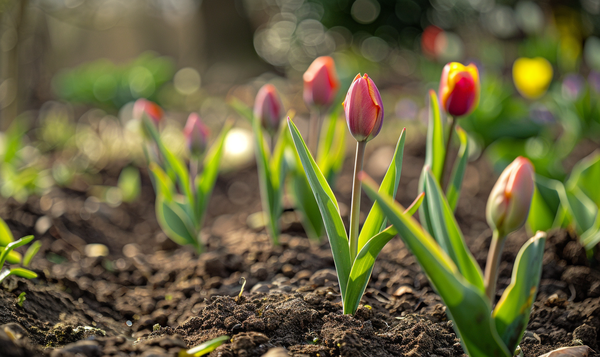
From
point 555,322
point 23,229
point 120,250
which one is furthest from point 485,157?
point 23,229

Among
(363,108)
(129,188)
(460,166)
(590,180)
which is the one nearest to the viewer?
(363,108)

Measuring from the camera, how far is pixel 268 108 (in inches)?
66.5

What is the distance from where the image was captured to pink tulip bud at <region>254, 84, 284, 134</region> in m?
1.68

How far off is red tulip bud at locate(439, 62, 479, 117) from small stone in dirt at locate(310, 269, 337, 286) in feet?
1.96

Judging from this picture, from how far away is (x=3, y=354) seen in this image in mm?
781

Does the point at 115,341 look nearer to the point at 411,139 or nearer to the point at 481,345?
the point at 481,345

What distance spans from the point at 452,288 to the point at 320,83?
3.19ft

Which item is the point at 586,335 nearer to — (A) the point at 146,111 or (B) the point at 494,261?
(B) the point at 494,261

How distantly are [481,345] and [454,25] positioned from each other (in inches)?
316

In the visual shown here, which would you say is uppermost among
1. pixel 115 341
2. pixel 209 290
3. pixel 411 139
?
pixel 115 341

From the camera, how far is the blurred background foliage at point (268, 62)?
10.6ft

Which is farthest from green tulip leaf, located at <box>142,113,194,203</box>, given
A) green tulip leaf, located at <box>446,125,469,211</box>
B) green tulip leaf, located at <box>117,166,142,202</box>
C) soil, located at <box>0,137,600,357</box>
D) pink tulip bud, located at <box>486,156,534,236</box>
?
pink tulip bud, located at <box>486,156,534,236</box>

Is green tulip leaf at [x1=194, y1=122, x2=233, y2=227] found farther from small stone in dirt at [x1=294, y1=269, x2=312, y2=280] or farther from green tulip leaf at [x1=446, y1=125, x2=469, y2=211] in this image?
green tulip leaf at [x1=446, y1=125, x2=469, y2=211]

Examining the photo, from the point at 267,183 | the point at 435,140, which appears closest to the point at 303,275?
the point at 267,183
